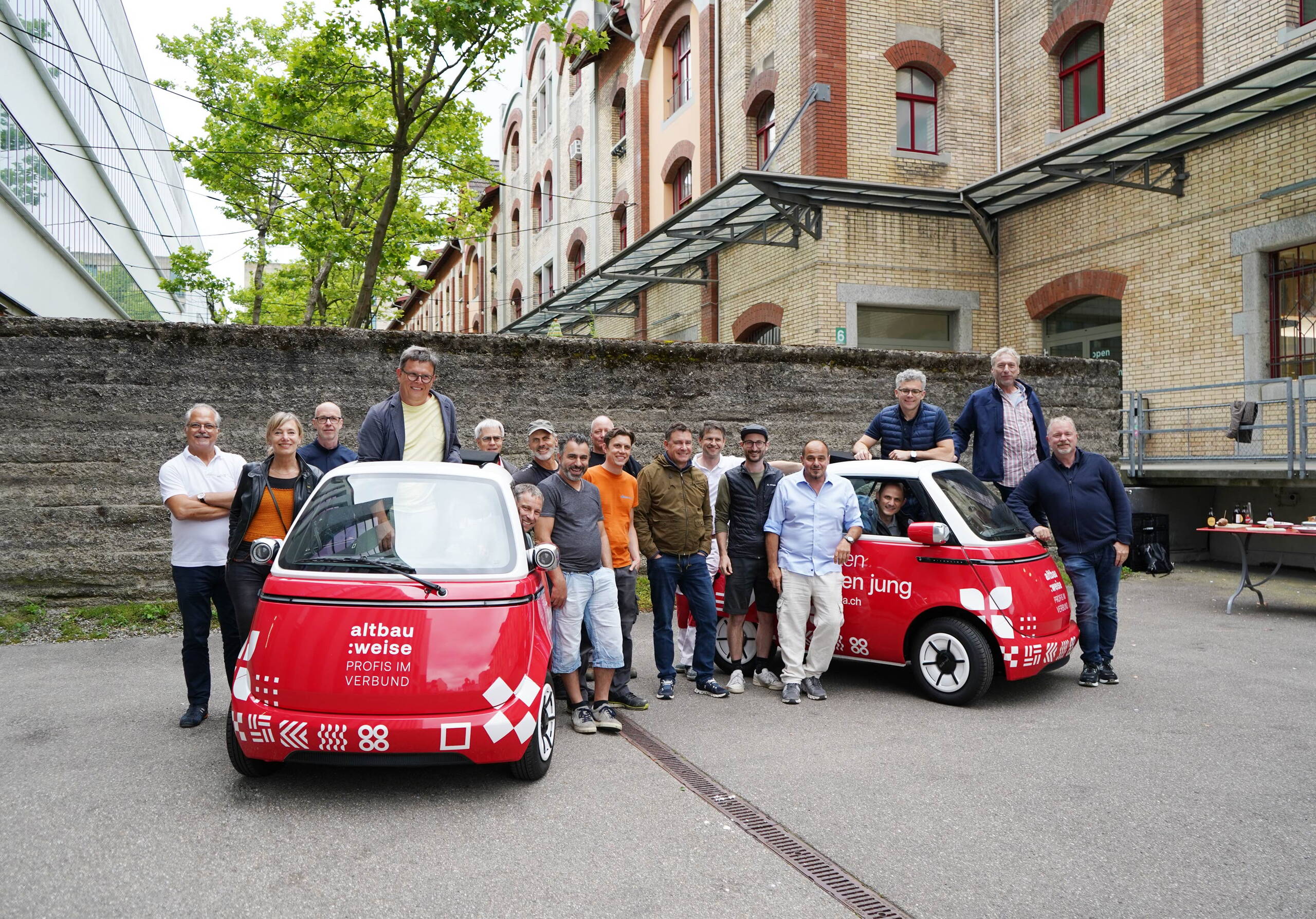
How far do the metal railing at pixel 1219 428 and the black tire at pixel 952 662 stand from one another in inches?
316

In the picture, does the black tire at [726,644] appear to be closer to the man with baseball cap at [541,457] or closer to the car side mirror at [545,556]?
the man with baseball cap at [541,457]

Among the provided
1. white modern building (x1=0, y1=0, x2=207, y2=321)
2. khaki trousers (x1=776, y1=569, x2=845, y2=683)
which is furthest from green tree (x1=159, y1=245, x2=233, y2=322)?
khaki trousers (x1=776, y1=569, x2=845, y2=683)

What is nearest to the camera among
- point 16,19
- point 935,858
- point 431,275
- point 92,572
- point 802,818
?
point 935,858

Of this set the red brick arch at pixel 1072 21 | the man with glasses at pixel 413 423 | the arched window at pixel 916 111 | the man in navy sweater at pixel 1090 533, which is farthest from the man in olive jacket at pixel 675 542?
the red brick arch at pixel 1072 21

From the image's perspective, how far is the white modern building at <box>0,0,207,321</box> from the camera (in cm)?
1460

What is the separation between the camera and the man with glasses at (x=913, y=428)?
26.0 feet

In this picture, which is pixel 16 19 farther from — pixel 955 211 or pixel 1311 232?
pixel 1311 232

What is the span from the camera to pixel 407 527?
5277 mm

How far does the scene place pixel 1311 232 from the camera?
12859 millimetres

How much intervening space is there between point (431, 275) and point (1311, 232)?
49952 mm

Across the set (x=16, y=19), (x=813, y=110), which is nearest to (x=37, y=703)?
(x=16, y=19)

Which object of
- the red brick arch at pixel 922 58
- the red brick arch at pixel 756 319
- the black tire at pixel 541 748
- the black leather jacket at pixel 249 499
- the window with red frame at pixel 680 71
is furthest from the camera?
the window with red frame at pixel 680 71

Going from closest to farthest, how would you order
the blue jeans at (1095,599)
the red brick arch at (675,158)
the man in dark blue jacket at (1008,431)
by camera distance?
1. the blue jeans at (1095,599)
2. the man in dark blue jacket at (1008,431)
3. the red brick arch at (675,158)

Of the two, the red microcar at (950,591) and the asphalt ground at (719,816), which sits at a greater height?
the red microcar at (950,591)
